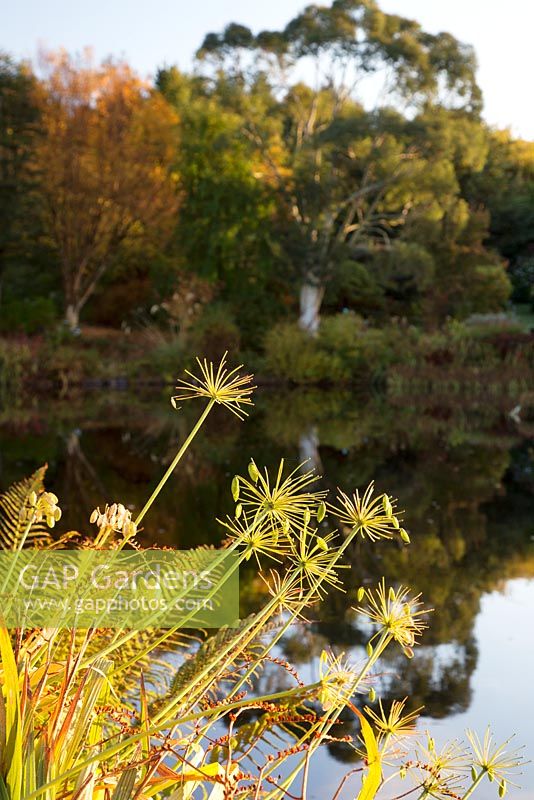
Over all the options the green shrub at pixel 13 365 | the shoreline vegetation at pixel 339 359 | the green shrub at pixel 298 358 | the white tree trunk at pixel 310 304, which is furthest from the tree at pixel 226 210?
the green shrub at pixel 13 365

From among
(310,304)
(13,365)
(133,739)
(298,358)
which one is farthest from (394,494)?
(310,304)

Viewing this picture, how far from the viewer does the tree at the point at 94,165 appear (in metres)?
24.4

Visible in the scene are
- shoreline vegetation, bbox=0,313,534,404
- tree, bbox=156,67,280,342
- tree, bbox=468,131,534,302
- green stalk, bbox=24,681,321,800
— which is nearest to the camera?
green stalk, bbox=24,681,321,800

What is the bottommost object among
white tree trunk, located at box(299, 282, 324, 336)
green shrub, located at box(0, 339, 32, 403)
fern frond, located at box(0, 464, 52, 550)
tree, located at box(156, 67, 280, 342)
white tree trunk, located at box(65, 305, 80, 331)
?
green shrub, located at box(0, 339, 32, 403)

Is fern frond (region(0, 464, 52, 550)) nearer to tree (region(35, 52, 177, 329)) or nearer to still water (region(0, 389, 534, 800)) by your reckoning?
still water (region(0, 389, 534, 800))

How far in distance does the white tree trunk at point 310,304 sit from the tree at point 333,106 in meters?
0.02

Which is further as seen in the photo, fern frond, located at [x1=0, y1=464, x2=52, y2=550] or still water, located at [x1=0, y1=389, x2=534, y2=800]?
still water, located at [x1=0, y1=389, x2=534, y2=800]

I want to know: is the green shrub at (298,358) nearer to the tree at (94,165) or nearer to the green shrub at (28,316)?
the tree at (94,165)

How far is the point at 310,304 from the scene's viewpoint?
79.8 ft

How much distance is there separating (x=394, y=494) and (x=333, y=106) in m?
18.2

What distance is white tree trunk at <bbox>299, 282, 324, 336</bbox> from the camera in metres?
24.2

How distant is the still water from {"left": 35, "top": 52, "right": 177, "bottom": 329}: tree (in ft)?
23.6

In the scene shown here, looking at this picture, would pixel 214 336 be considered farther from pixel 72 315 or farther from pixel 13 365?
pixel 13 365

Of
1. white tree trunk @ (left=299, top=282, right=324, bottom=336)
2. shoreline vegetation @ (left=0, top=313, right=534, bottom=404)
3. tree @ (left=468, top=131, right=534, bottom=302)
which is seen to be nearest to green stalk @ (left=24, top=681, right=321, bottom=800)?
shoreline vegetation @ (left=0, top=313, right=534, bottom=404)
